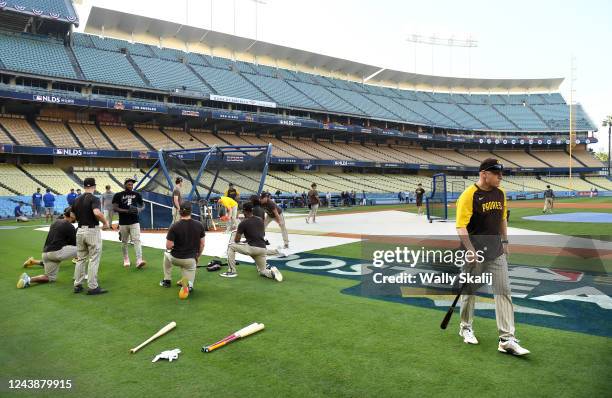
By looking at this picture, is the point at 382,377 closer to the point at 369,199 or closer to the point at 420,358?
the point at 420,358

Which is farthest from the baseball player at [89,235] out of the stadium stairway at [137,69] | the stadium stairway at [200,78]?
the stadium stairway at [200,78]

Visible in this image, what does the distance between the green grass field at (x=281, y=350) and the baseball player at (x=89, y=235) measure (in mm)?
389

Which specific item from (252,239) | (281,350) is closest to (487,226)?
(281,350)

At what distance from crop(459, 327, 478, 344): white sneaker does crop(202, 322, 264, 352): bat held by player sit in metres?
2.55

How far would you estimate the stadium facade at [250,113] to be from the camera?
3672 centimetres

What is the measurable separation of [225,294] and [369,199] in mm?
37037

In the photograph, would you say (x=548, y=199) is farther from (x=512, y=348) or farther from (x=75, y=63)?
(x=75, y=63)

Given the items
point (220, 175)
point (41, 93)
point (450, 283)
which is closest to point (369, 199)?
point (220, 175)

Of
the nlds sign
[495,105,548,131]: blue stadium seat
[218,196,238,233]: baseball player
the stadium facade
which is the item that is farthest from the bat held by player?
[495,105,548,131]: blue stadium seat

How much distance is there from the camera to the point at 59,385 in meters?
4.04

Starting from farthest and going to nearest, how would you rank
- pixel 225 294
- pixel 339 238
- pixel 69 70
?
pixel 69 70 < pixel 339 238 < pixel 225 294

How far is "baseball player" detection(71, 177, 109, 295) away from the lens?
755cm

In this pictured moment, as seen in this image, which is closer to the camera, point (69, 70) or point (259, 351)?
point (259, 351)

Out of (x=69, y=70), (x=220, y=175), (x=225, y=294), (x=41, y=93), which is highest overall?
(x=69, y=70)
